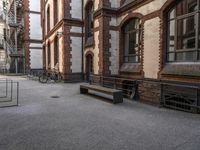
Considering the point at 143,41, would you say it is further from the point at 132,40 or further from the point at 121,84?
the point at 121,84

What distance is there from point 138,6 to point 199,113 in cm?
601

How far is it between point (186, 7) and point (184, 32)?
96cm

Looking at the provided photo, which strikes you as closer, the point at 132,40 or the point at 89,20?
the point at 132,40

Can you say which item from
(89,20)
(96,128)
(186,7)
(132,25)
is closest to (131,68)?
(132,25)

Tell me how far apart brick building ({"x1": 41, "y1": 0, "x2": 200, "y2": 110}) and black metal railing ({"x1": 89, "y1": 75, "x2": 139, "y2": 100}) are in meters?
0.30

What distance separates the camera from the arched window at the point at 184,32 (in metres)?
7.20

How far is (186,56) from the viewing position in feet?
25.1

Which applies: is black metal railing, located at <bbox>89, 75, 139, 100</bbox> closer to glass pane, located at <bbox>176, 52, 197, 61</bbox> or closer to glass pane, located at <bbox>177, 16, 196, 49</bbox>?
glass pane, located at <bbox>176, 52, 197, 61</bbox>

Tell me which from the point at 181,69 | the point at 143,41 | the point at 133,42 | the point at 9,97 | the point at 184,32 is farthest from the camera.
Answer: the point at 133,42

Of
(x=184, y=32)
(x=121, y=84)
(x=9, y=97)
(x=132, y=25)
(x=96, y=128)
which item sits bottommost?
(x=96, y=128)

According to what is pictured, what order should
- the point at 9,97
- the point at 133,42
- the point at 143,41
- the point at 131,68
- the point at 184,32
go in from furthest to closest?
the point at 133,42, the point at 131,68, the point at 9,97, the point at 143,41, the point at 184,32

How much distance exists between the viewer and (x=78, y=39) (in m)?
16.9

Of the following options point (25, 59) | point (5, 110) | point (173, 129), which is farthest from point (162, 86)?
point (25, 59)

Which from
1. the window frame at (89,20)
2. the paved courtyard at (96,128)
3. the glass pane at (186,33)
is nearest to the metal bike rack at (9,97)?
Answer: the paved courtyard at (96,128)
